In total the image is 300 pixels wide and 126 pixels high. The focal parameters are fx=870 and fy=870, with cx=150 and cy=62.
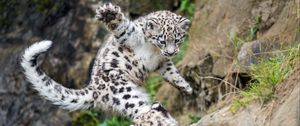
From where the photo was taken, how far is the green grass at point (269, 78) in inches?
310

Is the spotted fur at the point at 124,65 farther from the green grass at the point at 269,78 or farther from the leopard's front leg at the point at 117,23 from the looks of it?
the green grass at the point at 269,78

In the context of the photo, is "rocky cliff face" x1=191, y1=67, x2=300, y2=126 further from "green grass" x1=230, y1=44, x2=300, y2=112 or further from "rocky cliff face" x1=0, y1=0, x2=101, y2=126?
"rocky cliff face" x1=0, y1=0, x2=101, y2=126

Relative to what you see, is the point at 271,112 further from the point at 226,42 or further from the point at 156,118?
the point at 226,42

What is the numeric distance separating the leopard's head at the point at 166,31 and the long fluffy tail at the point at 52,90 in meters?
0.88

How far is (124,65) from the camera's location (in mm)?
9398

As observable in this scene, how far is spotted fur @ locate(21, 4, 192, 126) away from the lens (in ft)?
29.5

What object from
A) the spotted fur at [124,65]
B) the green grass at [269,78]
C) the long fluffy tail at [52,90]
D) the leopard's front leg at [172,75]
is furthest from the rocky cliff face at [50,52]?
the green grass at [269,78]

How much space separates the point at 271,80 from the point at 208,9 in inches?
135

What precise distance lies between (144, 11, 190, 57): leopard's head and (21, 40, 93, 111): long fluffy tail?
0.88 m

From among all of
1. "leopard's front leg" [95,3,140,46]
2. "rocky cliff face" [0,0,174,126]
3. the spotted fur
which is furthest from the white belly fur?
"rocky cliff face" [0,0,174,126]

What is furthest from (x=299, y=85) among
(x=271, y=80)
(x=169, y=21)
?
(x=169, y=21)

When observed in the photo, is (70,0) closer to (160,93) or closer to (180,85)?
(160,93)

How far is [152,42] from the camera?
9.40m

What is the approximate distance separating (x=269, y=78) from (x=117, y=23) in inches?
79.6
